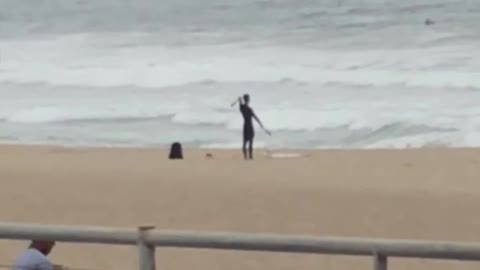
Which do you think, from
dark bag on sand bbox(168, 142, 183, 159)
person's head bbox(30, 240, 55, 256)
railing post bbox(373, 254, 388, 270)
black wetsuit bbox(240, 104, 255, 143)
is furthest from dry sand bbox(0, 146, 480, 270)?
railing post bbox(373, 254, 388, 270)

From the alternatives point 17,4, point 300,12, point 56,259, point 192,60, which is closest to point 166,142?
point 56,259

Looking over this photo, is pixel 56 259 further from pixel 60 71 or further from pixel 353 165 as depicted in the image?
pixel 60 71

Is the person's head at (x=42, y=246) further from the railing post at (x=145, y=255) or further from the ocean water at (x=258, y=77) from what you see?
the ocean water at (x=258, y=77)

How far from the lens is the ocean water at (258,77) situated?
24.8 meters

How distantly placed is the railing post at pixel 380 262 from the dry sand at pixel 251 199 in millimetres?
5198

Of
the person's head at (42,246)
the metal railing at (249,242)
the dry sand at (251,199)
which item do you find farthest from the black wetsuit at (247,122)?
the metal railing at (249,242)

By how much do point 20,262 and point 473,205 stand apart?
354 inches

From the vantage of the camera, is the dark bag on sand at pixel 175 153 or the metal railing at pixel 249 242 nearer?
the metal railing at pixel 249 242

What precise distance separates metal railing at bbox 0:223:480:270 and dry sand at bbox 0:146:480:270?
513 centimetres

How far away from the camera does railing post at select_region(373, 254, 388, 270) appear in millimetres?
4520

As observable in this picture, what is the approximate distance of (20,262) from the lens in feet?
18.2

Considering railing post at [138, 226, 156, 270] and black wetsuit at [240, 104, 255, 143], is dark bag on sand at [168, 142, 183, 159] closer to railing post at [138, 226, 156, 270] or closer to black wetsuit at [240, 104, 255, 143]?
black wetsuit at [240, 104, 255, 143]

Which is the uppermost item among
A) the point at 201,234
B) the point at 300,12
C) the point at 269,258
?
the point at 300,12

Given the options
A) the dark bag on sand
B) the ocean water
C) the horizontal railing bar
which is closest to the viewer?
the horizontal railing bar
